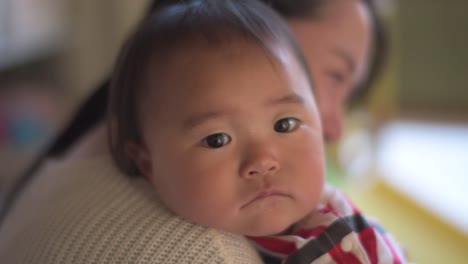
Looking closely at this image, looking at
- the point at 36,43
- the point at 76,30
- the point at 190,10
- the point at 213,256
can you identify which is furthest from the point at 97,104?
the point at 76,30

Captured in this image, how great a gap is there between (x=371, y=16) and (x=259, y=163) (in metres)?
0.60

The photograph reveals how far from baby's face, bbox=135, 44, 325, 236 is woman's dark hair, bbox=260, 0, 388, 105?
0.28 m

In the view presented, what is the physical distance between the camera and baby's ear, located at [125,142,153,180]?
70 centimetres

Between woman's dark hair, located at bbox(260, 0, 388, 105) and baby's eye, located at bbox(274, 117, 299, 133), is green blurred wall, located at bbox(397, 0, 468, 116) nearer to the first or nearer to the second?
woman's dark hair, located at bbox(260, 0, 388, 105)

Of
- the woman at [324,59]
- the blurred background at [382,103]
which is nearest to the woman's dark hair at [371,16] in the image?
the woman at [324,59]

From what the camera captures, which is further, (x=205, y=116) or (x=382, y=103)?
(x=382, y=103)

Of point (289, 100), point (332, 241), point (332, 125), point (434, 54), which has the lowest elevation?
point (434, 54)

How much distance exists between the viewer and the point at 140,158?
707mm

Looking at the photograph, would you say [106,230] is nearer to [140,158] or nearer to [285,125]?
[140,158]

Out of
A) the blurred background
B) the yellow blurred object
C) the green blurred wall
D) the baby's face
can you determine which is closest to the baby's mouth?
the baby's face

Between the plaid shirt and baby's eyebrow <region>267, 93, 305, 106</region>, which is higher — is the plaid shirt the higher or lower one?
the lower one

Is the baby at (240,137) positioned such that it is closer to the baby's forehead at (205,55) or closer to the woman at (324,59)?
the baby's forehead at (205,55)

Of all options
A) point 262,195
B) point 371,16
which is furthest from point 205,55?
point 371,16

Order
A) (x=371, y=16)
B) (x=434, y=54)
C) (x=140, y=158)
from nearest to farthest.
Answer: (x=140, y=158) → (x=371, y=16) → (x=434, y=54)
